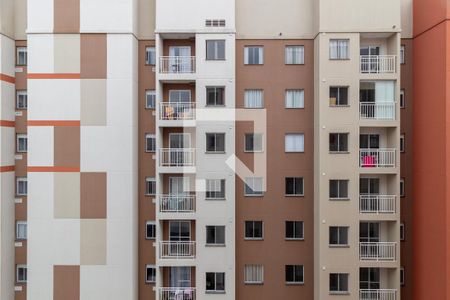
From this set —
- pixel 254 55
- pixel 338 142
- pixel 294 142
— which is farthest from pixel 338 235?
pixel 254 55

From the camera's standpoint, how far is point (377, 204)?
49.6 ft

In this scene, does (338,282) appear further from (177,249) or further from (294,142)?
(177,249)

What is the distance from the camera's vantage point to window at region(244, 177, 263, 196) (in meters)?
15.8

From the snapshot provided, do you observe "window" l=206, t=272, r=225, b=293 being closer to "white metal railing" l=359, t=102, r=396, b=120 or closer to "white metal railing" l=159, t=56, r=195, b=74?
"white metal railing" l=159, t=56, r=195, b=74

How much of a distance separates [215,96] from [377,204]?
314 inches

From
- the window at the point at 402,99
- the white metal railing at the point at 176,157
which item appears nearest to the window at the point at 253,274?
the white metal railing at the point at 176,157

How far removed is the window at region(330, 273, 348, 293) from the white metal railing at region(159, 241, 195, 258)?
18.8ft

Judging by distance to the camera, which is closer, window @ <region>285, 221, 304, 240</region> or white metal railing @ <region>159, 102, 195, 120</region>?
white metal railing @ <region>159, 102, 195, 120</region>

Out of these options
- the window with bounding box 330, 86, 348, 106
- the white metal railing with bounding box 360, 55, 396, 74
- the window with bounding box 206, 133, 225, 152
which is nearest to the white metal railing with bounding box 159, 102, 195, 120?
the window with bounding box 206, 133, 225, 152

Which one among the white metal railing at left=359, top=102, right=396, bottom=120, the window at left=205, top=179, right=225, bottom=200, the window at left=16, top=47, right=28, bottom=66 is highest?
the window at left=16, top=47, right=28, bottom=66

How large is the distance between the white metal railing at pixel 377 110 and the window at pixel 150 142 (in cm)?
871

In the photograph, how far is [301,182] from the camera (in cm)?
1587

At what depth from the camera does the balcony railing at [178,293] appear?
1542 cm

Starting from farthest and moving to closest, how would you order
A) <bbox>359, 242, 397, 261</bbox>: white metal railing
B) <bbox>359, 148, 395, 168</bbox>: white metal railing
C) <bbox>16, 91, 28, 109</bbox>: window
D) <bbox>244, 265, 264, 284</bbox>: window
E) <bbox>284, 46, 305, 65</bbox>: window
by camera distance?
<bbox>16, 91, 28, 109</bbox>: window → <bbox>284, 46, 305, 65</bbox>: window → <bbox>244, 265, 264, 284</bbox>: window → <bbox>359, 148, 395, 168</bbox>: white metal railing → <bbox>359, 242, 397, 261</bbox>: white metal railing
